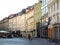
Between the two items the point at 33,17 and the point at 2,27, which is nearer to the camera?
the point at 33,17

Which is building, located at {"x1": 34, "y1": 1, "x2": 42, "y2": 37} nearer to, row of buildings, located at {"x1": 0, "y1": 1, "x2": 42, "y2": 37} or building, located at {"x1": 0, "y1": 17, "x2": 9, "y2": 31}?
row of buildings, located at {"x1": 0, "y1": 1, "x2": 42, "y2": 37}

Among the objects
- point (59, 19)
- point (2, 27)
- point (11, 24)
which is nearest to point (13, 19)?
point (11, 24)

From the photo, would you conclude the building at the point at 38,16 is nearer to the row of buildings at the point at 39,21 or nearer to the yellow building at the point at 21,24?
the row of buildings at the point at 39,21

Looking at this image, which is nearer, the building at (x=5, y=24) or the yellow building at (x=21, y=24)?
the yellow building at (x=21, y=24)

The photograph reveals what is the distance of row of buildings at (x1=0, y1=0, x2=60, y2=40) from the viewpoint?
191ft

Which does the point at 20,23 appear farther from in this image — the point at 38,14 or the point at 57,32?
the point at 57,32

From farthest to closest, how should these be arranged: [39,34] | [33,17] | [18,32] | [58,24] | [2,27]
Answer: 1. [2,27]
2. [18,32]
3. [33,17]
4. [39,34]
5. [58,24]

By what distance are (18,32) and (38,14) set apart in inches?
1872

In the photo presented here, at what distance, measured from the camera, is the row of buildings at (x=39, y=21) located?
5809 cm

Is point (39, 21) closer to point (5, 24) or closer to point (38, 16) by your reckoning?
point (38, 16)

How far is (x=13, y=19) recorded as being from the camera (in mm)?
159125

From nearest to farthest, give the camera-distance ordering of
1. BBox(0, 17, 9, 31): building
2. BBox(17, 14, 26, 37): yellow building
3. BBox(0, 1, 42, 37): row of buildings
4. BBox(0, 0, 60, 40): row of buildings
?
1. BBox(0, 0, 60, 40): row of buildings
2. BBox(0, 1, 42, 37): row of buildings
3. BBox(17, 14, 26, 37): yellow building
4. BBox(0, 17, 9, 31): building

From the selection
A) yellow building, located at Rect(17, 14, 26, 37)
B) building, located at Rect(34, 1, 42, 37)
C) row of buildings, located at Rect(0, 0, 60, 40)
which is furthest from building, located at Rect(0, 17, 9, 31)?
building, located at Rect(34, 1, 42, 37)

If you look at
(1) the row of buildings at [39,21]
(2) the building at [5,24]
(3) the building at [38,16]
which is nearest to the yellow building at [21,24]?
(1) the row of buildings at [39,21]
